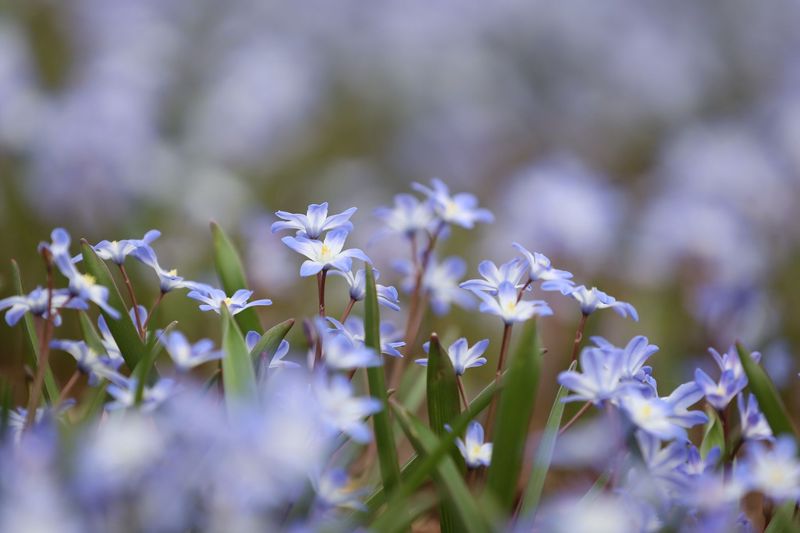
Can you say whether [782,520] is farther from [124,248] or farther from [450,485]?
[124,248]

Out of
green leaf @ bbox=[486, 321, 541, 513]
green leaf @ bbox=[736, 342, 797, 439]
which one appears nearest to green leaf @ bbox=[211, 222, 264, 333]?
green leaf @ bbox=[486, 321, 541, 513]

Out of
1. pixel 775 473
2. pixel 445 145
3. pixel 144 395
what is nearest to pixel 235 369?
pixel 144 395

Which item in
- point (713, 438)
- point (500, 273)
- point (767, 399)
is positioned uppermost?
point (500, 273)

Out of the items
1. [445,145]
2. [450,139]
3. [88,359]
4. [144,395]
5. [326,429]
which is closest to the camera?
[326,429]

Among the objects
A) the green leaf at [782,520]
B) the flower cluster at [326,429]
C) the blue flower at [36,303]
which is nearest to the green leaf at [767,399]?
the flower cluster at [326,429]

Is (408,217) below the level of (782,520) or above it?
above

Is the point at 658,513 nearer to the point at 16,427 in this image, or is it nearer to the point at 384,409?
the point at 384,409
